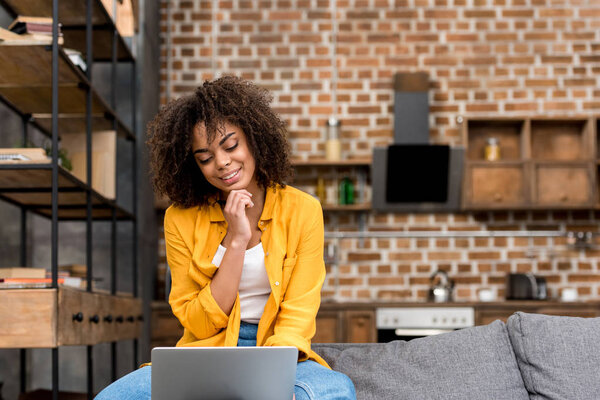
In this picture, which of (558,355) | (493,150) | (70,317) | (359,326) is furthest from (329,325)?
(558,355)

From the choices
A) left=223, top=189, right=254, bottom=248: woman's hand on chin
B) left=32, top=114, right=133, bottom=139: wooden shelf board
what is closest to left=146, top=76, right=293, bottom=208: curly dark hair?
left=223, top=189, right=254, bottom=248: woman's hand on chin

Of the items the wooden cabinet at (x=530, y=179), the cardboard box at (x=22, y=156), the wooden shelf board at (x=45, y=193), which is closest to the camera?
the cardboard box at (x=22, y=156)

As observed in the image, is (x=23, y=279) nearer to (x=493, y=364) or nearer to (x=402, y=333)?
(x=493, y=364)

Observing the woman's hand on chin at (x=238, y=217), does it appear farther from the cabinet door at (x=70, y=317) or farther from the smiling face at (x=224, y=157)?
the cabinet door at (x=70, y=317)

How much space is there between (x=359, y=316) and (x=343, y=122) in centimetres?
150

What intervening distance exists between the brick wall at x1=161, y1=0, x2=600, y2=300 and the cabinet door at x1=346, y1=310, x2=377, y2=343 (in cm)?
59

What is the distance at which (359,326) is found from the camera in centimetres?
469

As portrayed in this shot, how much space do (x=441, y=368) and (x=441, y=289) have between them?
299cm

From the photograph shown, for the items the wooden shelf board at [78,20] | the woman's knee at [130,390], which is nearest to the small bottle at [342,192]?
the wooden shelf board at [78,20]

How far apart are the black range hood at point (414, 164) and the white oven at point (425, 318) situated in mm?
813

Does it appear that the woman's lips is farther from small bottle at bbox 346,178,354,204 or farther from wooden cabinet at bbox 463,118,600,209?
wooden cabinet at bbox 463,118,600,209

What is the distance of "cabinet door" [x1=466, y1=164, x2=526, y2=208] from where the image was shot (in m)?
5.07

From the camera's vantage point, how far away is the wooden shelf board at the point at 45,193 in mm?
2863

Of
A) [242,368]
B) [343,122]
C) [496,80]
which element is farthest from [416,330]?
[242,368]
